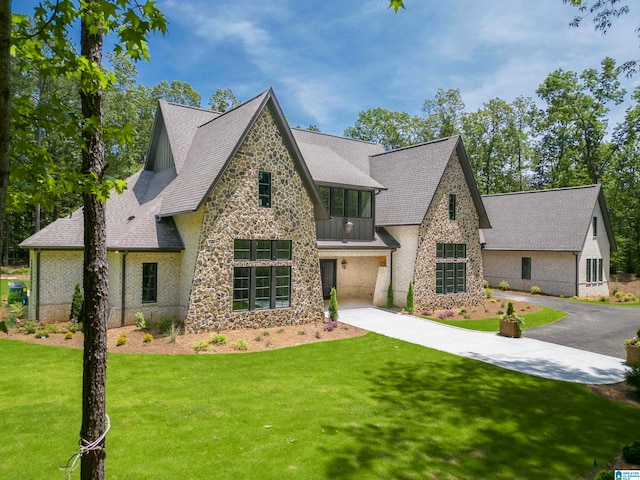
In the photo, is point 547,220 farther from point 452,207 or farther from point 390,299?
point 390,299

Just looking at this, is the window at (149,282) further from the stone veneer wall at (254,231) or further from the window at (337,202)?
the window at (337,202)

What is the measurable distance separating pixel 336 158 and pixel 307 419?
18.4 m

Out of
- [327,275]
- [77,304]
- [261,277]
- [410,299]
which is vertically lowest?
[410,299]

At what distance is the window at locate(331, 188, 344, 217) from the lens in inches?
852

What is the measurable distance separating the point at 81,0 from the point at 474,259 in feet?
79.7

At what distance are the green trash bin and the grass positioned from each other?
19.2m

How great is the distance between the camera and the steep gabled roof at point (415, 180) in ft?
74.2

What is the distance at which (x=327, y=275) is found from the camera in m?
24.1

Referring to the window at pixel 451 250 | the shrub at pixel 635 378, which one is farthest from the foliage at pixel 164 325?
the window at pixel 451 250

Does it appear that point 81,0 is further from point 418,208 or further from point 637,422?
point 418,208

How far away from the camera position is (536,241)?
3177 centimetres

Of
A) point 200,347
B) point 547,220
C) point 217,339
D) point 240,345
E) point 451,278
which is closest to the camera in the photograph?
point 200,347

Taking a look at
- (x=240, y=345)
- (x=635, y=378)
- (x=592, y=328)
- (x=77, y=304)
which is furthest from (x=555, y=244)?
(x=77, y=304)

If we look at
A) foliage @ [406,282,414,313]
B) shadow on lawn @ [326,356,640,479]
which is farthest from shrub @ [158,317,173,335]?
foliage @ [406,282,414,313]
